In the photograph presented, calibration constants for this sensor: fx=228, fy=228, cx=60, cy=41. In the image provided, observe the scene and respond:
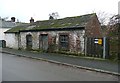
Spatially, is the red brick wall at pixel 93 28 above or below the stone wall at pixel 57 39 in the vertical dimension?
above

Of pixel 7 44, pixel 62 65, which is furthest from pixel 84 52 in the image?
pixel 7 44

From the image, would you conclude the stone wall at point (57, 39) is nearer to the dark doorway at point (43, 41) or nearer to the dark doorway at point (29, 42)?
the dark doorway at point (43, 41)

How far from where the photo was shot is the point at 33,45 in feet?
91.9

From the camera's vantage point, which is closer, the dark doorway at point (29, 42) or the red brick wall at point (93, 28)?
the red brick wall at point (93, 28)

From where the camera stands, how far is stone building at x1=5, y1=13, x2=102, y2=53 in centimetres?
2155

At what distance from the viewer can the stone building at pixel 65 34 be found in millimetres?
21547

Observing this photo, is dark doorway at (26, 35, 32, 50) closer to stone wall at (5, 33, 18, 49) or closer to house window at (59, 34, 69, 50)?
stone wall at (5, 33, 18, 49)

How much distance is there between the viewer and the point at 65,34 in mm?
23031

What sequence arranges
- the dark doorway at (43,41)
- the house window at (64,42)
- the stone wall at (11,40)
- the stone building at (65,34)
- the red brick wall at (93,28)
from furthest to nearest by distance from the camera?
1. the stone wall at (11,40)
2. the dark doorway at (43,41)
3. the house window at (64,42)
4. the stone building at (65,34)
5. the red brick wall at (93,28)

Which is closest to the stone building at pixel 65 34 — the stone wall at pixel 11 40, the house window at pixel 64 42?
the house window at pixel 64 42

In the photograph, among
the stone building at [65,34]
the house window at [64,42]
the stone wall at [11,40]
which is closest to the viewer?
the stone building at [65,34]

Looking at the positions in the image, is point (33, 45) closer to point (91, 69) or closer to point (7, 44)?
point (7, 44)

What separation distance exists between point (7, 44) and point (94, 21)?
16734 millimetres

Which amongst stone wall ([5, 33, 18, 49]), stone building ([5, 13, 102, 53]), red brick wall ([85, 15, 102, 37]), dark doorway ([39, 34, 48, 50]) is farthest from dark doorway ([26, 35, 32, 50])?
red brick wall ([85, 15, 102, 37])
